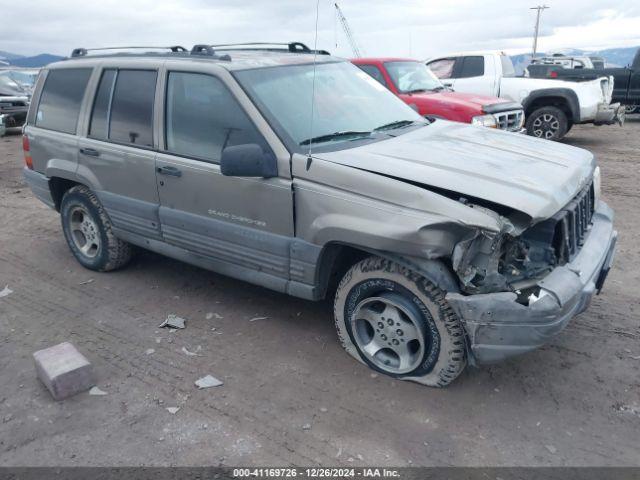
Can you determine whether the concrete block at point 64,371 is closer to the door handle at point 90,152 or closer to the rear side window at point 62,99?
the door handle at point 90,152

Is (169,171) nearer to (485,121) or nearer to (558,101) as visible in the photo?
(485,121)

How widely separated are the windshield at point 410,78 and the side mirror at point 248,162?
228 inches

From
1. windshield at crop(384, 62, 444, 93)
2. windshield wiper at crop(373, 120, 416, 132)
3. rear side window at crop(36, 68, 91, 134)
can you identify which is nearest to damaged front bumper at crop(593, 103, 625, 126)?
windshield at crop(384, 62, 444, 93)

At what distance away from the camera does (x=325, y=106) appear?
3814 mm

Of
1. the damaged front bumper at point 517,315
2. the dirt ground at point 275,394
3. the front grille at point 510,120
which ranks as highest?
the front grille at point 510,120

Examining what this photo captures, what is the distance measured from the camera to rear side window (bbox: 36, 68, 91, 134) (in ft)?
15.4

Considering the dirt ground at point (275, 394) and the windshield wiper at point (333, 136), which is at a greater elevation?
the windshield wiper at point (333, 136)

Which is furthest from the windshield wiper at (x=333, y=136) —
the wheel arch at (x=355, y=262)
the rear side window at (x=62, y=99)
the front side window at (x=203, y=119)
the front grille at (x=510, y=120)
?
the front grille at (x=510, y=120)

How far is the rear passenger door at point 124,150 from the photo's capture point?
13.5 feet

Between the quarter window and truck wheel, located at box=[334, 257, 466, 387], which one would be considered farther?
the quarter window

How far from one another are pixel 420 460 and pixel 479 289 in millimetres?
922

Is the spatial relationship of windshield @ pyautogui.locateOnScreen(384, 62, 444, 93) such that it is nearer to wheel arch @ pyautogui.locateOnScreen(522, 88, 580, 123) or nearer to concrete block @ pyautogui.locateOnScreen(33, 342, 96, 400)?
wheel arch @ pyautogui.locateOnScreen(522, 88, 580, 123)

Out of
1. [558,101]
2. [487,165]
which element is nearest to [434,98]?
[558,101]

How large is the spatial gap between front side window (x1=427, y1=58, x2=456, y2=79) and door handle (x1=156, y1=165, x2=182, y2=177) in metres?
8.81
